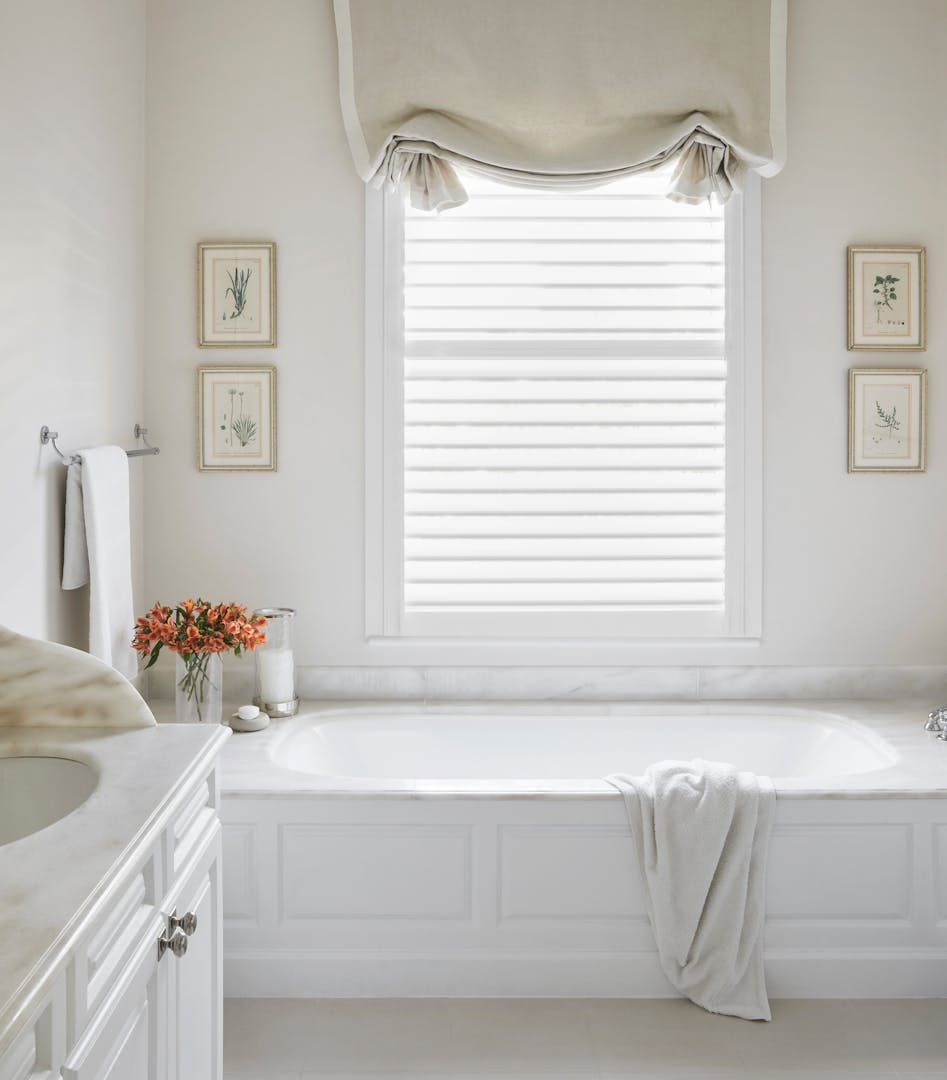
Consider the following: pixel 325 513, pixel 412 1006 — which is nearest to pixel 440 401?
pixel 325 513

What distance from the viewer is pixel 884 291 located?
2.96m

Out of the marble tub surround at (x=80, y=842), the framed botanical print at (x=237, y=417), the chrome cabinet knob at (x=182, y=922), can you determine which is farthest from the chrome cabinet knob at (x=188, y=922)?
the framed botanical print at (x=237, y=417)

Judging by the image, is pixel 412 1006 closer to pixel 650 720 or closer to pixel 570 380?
pixel 650 720

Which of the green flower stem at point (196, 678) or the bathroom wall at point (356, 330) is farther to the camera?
the bathroom wall at point (356, 330)

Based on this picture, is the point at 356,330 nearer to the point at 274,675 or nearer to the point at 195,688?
the point at 274,675

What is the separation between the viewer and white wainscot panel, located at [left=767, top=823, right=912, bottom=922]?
7.22 ft

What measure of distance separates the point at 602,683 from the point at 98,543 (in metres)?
1.52

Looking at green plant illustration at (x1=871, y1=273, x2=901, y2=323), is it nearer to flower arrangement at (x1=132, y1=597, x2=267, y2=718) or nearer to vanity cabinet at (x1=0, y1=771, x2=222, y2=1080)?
flower arrangement at (x1=132, y1=597, x2=267, y2=718)

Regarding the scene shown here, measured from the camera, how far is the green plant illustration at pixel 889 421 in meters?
2.98

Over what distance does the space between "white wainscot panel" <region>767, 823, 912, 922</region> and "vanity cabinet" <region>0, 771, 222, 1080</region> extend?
1.27 meters

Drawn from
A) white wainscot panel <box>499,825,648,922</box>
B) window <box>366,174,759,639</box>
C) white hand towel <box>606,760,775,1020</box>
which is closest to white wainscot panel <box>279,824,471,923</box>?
white wainscot panel <box>499,825,648,922</box>

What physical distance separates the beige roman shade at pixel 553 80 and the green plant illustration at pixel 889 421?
809 millimetres

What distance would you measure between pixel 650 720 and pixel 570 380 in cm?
105

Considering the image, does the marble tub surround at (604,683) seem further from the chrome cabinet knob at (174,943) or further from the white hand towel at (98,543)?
the chrome cabinet knob at (174,943)
